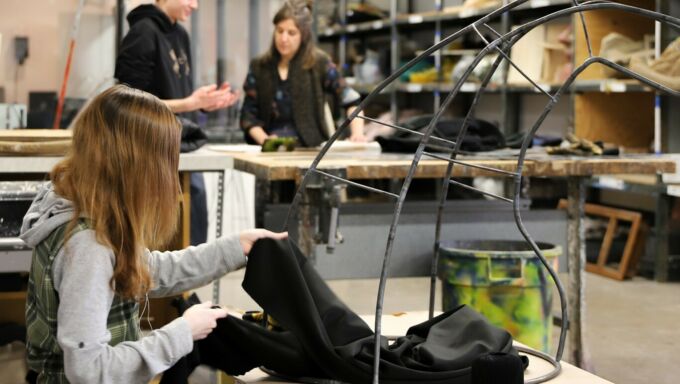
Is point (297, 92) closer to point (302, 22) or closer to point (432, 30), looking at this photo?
point (302, 22)

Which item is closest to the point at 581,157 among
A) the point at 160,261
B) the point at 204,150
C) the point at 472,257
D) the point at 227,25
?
the point at 472,257

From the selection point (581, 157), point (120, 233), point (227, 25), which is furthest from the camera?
point (227, 25)

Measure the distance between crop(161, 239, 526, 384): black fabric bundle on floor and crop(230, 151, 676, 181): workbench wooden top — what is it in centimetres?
111

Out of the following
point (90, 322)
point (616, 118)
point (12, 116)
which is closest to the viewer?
point (90, 322)

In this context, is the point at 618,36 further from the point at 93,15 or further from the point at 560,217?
the point at 93,15

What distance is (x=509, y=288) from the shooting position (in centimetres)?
329

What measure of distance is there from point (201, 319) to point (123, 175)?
0.94 feet

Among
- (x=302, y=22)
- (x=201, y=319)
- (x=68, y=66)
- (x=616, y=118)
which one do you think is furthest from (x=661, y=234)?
(x=201, y=319)

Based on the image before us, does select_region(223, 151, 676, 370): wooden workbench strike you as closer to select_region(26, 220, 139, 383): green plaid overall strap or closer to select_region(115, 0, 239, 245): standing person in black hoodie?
select_region(115, 0, 239, 245): standing person in black hoodie

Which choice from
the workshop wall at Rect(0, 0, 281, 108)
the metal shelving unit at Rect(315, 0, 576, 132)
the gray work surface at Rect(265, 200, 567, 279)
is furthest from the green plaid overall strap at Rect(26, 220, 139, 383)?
the metal shelving unit at Rect(315, 0, 576, 132)

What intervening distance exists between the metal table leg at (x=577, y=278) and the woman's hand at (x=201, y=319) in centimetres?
203

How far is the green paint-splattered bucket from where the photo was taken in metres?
3.28

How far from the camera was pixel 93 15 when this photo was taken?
5.67m

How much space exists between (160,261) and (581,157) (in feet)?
6.63
